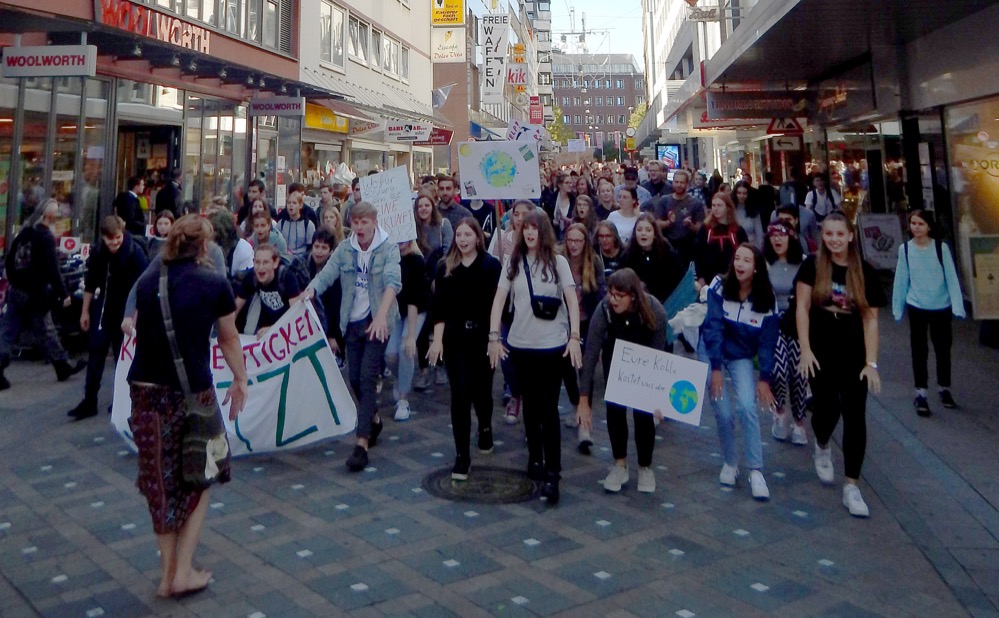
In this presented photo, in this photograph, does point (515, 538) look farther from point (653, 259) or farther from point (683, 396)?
point (653, 259)

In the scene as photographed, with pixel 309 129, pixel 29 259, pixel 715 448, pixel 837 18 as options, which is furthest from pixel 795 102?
pixel 29 259

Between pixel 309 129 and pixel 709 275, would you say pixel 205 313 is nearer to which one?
pixel 709 275

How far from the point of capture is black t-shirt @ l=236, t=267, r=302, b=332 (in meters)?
6.93

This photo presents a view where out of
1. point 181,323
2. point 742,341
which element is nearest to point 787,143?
point 742,341

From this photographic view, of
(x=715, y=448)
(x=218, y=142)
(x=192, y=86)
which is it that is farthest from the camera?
(x=218, y=142)

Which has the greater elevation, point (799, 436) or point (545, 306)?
point (545, 306)

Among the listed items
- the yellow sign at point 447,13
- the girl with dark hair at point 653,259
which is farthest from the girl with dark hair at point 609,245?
the yellow sign at point 447,13

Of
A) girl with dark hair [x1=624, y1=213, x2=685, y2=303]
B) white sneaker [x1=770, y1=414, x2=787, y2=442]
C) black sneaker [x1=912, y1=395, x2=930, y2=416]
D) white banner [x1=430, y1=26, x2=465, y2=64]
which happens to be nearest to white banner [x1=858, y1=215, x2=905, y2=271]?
black sneaker [x1=912, y1=395, x2=930, y2=416]

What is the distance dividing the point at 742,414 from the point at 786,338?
904 mm

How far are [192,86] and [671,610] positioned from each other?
16671 millimetres

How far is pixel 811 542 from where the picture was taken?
518 cm

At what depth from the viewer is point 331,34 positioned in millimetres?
26219

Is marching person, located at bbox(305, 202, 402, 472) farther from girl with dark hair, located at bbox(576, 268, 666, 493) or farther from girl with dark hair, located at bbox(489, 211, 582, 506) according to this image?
girl with dark hair, located at bbox(576, 268, 666, 493)

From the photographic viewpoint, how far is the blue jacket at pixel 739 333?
20.2ft
